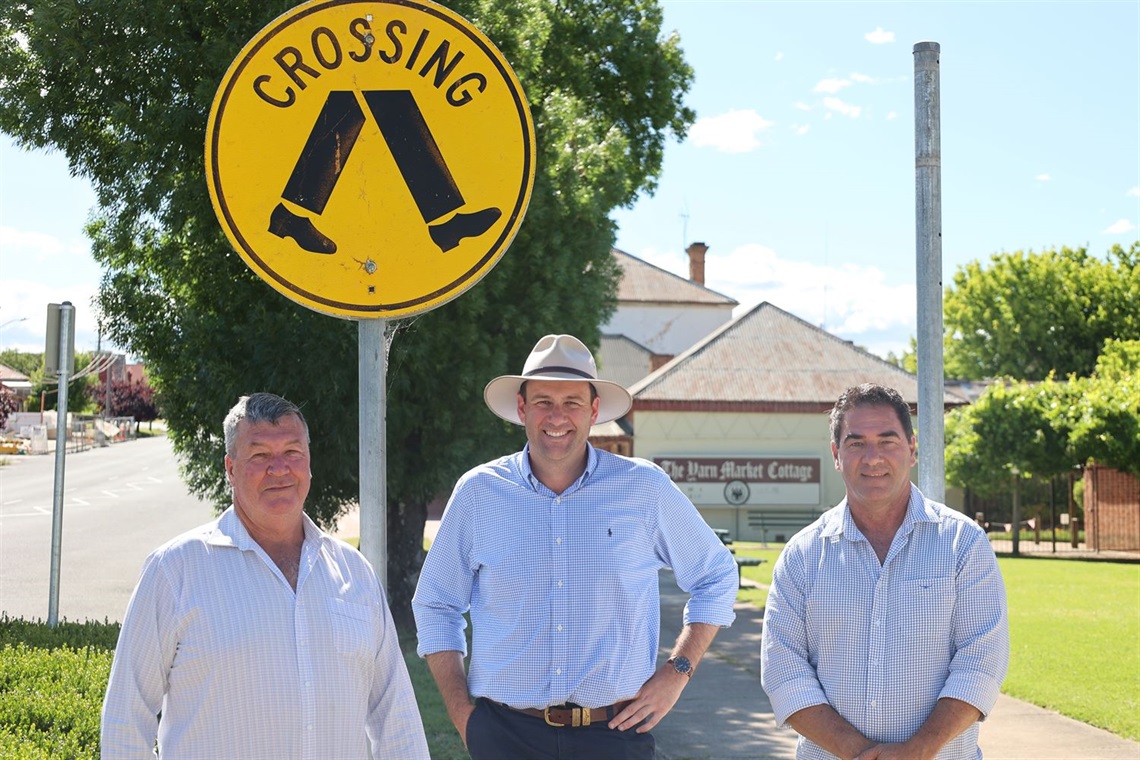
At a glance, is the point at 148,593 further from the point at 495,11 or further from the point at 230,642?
the point at 495,11

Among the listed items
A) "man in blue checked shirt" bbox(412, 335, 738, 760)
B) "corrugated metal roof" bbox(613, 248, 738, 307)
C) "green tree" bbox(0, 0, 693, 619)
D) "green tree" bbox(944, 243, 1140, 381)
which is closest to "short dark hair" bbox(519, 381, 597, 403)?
"man in blue checked shirt" bbox(412, 335, 738, 760)

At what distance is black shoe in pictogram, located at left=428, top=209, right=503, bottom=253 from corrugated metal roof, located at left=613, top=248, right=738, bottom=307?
46836 mm

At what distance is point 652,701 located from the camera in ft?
12.1

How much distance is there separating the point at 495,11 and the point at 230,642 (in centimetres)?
886

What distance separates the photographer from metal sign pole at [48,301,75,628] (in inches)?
380

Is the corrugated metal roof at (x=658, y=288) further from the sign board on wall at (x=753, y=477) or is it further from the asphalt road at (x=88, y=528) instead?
the asphalt road at (x=88, y=528)

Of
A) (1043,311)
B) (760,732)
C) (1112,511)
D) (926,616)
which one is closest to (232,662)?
(926,616)

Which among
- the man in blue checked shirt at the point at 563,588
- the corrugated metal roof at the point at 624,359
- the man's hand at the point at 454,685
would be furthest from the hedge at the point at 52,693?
the corrugated metal roof at the point at 624,359

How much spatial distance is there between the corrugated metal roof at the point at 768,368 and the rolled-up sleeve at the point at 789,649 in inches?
1201

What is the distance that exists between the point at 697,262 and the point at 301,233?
56.4 m

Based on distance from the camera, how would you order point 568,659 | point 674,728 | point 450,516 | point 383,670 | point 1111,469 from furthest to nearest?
point 1111,469 < point 674,728 < point 450,516 < point 568,659 < point 383,670

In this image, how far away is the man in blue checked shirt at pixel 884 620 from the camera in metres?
3.41

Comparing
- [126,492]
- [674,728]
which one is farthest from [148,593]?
[126,492]

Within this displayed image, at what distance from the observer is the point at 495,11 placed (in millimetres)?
10852
